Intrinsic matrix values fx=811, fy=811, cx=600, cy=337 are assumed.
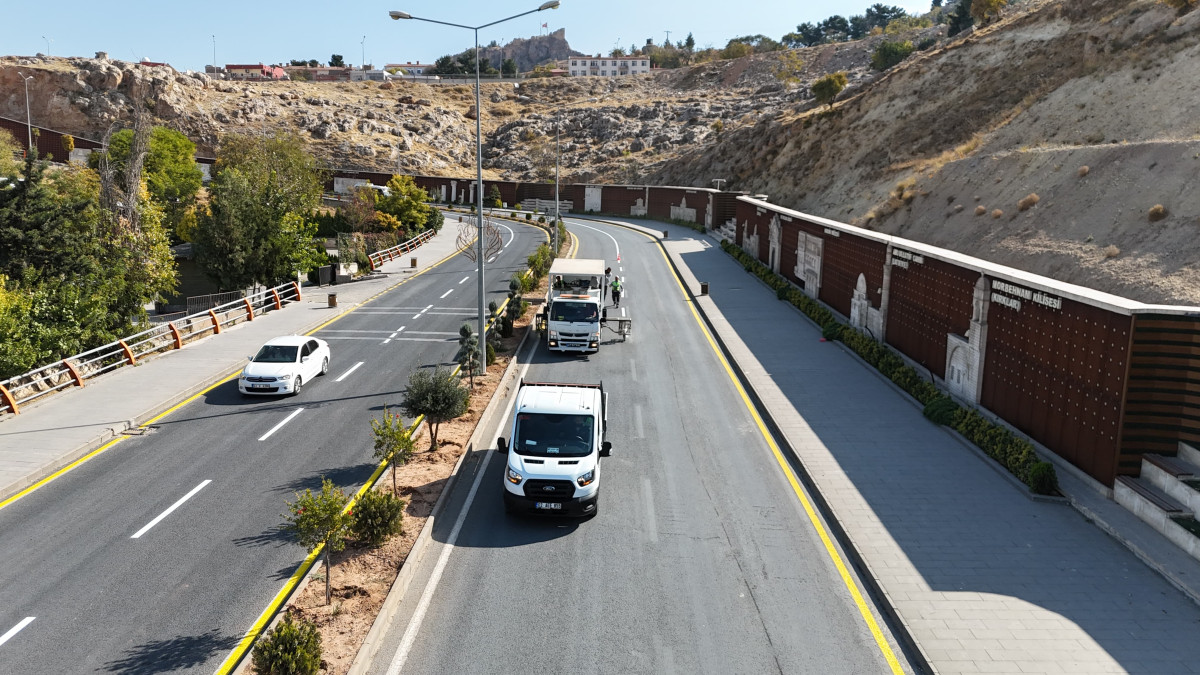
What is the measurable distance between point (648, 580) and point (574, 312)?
17.5 m

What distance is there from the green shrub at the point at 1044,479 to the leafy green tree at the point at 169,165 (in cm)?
7937

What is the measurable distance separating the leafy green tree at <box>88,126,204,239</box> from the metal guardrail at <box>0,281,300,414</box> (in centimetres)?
4899

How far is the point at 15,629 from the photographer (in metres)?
11.9

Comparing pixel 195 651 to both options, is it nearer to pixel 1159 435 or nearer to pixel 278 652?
pixel 278 652

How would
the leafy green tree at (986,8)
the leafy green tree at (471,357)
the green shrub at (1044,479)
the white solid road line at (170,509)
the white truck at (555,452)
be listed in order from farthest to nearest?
the leafy green tree at (986,8) < the leafy green tree at (471,357) < the green shrub at (1044,479) < the white truck at (555,452) < the white solid road line at (170,509)

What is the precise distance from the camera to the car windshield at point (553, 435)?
54.5 ft

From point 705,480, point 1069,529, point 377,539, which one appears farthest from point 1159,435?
point 377,539

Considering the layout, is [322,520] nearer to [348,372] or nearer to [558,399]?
[558,399]

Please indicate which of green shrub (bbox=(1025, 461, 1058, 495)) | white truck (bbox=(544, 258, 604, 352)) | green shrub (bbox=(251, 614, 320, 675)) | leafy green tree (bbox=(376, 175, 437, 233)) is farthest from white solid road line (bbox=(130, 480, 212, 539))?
leafy green tree (bbox=(376, 175, 437, 233))

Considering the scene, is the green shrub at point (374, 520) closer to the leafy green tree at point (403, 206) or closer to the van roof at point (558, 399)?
the van roof at point (558, 399)

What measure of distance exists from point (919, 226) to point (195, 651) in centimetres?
4264

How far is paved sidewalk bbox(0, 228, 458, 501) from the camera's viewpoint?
62.2 feet

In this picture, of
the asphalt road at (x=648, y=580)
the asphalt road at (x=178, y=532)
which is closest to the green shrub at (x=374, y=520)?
the asphalt road at (x=648, y=580)

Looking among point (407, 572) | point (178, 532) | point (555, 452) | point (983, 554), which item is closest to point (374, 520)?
point (407, 572)
